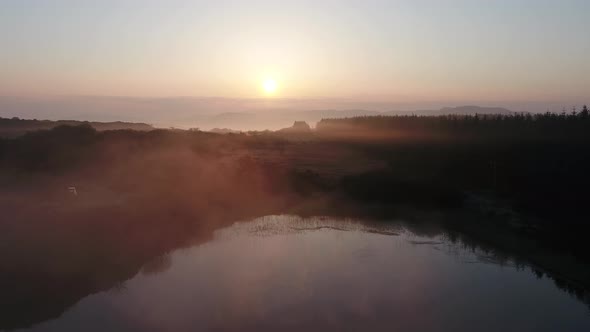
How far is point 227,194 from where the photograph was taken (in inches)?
998

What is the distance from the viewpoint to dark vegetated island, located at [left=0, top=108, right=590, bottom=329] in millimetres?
14141

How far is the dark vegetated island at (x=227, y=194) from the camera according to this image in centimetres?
1414

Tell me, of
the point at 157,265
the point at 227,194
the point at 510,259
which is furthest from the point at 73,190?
the point at 510,259

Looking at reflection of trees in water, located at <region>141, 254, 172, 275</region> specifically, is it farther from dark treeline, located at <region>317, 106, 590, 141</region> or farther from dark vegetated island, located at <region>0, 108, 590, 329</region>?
dark treeline, located at <region>317, 106, 590, 141</region>

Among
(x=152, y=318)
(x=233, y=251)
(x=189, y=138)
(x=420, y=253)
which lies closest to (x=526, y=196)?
(x=420, y=253)

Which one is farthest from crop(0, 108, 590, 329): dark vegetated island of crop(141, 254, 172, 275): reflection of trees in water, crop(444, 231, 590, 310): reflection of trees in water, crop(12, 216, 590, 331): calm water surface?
crop(12, 216, 590, 331): calm water surface

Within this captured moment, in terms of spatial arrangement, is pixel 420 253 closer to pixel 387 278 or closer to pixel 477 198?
pixel 387 278

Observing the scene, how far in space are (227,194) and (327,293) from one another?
13.5 m

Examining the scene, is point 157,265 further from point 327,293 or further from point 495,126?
point 495,126

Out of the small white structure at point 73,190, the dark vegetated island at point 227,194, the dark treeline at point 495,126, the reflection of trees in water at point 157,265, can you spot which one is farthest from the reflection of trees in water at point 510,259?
the dark treeline at point 495,126

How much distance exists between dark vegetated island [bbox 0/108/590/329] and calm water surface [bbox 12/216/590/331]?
1150mm

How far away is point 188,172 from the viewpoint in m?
27.0

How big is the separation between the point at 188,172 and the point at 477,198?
1624 centimetres

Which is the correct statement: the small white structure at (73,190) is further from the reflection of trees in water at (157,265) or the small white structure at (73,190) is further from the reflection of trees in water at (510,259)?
the reflection of trees in water at (510,259)
